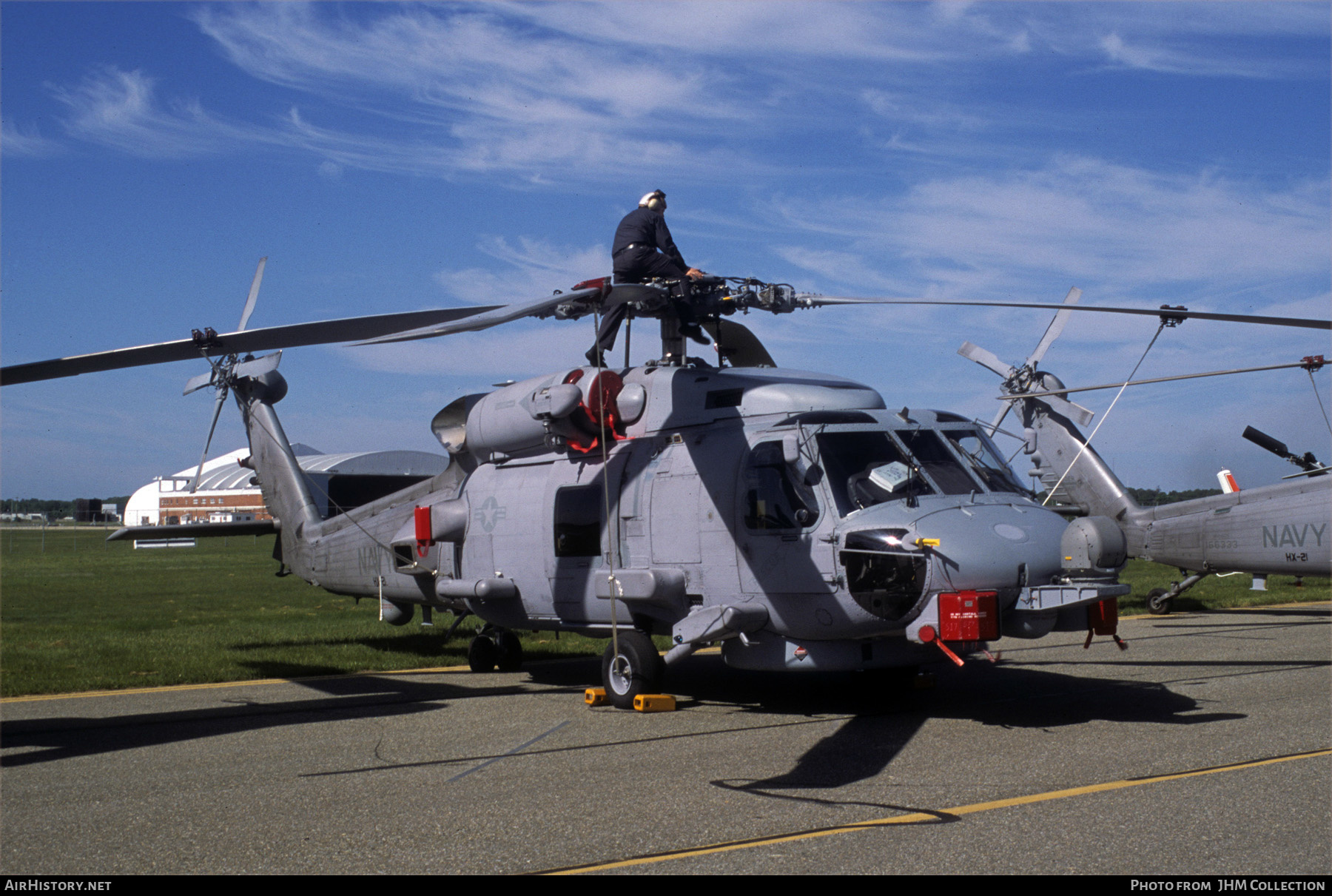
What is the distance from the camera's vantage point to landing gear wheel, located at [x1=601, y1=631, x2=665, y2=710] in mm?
10320

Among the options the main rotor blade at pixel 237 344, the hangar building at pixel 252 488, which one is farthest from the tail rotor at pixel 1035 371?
the hangar building at pixel 252 488

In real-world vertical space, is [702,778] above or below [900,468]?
below

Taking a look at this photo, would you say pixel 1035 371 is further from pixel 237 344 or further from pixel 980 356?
pixel 237 344

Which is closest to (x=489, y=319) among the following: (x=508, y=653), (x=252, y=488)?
(x=508, y=653)

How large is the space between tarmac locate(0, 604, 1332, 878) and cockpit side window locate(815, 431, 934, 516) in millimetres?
1946

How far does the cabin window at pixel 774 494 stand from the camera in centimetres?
951

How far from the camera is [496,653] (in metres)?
14.0

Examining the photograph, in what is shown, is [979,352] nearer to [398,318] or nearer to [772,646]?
[772,646]

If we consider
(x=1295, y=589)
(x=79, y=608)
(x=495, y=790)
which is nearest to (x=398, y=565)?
(x=495, y=790)

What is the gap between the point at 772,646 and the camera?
388 inches

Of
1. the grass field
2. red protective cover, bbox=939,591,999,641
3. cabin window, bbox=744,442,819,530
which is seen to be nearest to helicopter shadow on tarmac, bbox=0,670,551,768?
the grass field

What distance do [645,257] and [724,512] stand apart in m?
2.47

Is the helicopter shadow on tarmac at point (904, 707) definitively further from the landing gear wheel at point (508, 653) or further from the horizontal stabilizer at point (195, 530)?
the horizontal stabilizer at point (195, 530)
